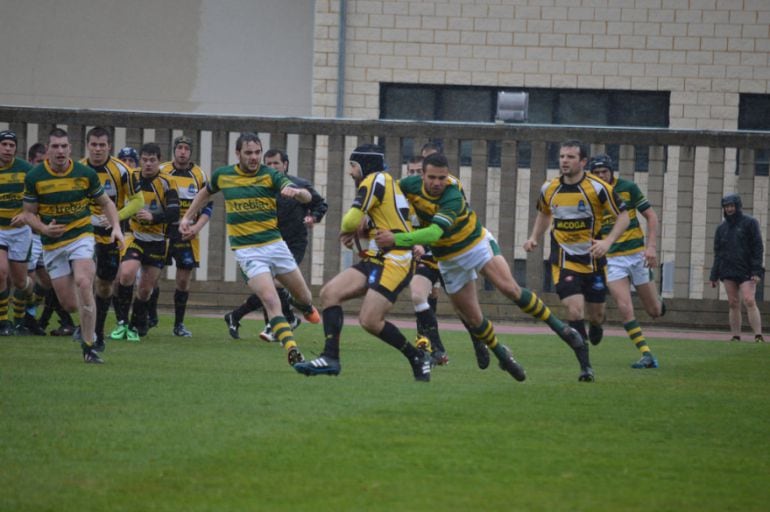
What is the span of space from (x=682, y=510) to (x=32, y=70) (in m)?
26.3

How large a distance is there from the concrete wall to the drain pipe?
45.5 inches

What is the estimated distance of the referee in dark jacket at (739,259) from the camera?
21328 mm

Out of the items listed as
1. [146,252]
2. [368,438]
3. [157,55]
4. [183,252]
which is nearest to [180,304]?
[183,252]

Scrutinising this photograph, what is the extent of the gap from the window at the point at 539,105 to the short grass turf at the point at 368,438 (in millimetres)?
15625

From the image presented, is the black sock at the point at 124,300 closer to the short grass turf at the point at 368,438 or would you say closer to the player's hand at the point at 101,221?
the player's hand at the point at 101,221

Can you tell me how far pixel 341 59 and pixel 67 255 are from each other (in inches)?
652

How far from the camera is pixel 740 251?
2131 cm

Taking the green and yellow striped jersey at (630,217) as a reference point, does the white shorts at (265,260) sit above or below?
below

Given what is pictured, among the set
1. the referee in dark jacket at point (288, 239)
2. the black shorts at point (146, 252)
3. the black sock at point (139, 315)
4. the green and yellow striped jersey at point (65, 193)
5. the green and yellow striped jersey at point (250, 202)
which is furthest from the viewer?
the referee in dark jacket at point (288, 239)

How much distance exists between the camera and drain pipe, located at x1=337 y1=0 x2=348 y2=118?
29156 millimetres

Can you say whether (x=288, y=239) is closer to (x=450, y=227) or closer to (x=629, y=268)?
(x=629, y=268)

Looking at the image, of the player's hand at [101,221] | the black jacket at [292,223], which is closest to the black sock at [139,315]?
the player's hand at [101,221]

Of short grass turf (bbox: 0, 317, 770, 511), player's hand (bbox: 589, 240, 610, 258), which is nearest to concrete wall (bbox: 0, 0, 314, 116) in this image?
short grass turf (bbox: 0, 317, 770, 511)

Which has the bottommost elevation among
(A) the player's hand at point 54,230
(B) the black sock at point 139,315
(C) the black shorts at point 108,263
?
(B) the black sock at point 139,315
